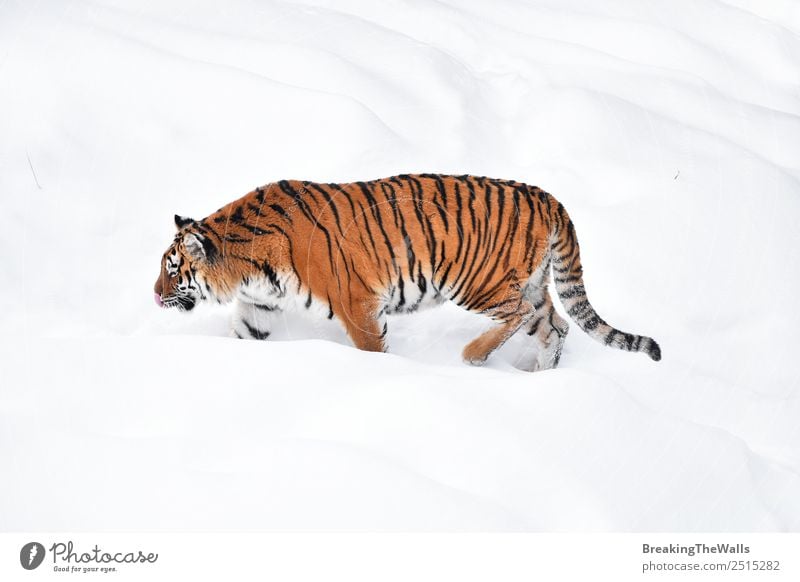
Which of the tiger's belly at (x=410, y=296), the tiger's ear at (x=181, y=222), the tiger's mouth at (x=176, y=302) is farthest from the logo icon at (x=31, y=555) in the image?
the tiger's belly at (x=410, y=296)

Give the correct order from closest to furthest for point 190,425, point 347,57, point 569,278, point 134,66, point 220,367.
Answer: point 190,425 < point 220,367 < point 569,278 < point 134,66 < point 347,57

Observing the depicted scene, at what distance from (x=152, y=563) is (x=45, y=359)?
1276 mm

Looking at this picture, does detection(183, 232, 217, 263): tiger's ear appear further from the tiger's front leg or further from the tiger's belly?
the tiger's belly

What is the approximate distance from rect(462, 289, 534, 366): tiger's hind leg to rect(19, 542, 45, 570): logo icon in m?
2.05

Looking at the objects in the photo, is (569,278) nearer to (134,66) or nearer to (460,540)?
(460,540)

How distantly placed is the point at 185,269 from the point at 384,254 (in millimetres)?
926

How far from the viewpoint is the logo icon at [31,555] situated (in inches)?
90.0

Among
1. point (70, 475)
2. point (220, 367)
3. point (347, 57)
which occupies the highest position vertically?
point (347, 57)

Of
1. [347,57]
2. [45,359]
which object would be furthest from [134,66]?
[45,359]

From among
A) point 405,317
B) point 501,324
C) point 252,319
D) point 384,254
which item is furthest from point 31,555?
point 405,317

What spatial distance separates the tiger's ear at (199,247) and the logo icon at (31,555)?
165 centimetres

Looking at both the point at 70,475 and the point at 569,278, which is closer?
the point at 70,475

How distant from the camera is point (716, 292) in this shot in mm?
4508

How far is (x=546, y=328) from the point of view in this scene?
12.9 ft
